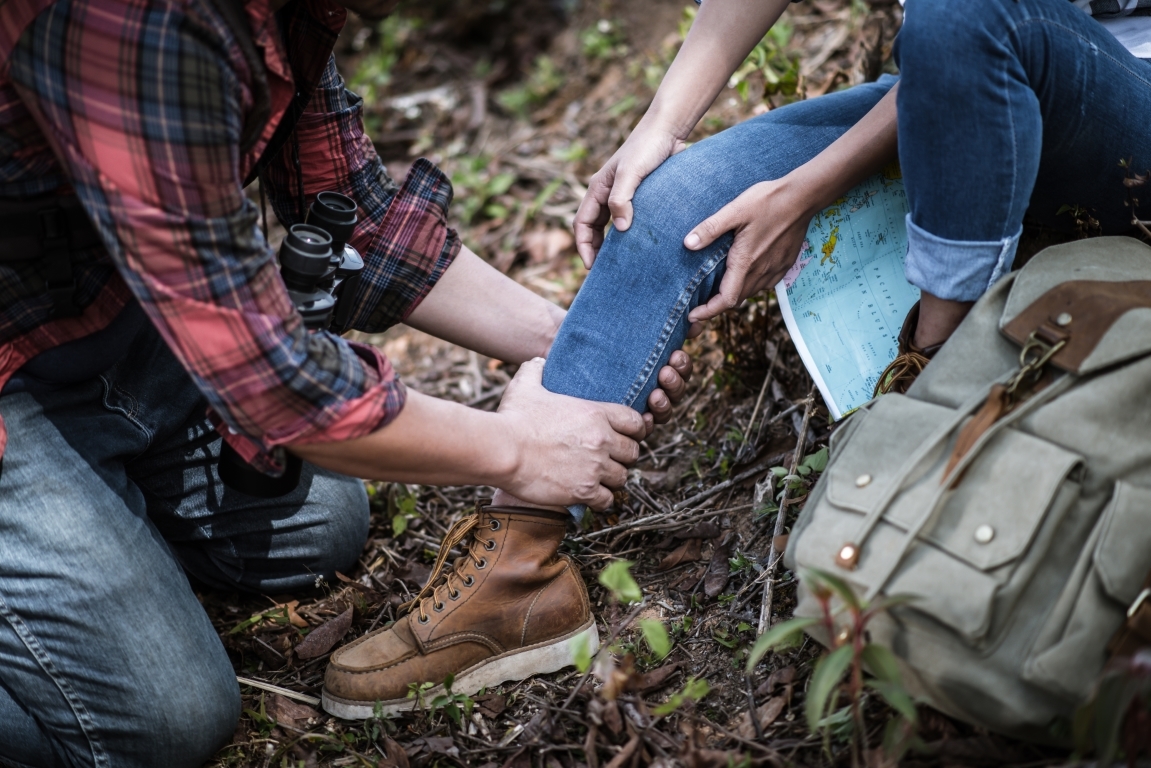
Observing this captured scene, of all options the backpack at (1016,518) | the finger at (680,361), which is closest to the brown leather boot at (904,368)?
the backpack at (1016,518)

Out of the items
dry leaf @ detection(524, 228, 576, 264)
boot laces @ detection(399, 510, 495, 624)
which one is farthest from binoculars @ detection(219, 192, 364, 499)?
dry leaf @ detection(524, 228, 576, 264)

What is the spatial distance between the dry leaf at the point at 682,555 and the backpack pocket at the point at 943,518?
0.71 metres

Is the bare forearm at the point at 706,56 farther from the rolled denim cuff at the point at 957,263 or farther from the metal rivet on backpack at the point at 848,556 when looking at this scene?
the metal rivet on backpack at the point at 848,556

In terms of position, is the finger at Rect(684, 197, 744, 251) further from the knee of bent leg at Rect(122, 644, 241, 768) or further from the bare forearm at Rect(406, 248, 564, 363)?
the knee of bent leg at Rect(122, 644, 241, 768)

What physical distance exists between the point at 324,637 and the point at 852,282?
1533mm

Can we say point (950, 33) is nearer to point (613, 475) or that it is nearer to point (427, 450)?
point (613, 475)

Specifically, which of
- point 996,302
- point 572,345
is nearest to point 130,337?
point 572,345

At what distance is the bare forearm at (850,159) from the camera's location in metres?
1.92

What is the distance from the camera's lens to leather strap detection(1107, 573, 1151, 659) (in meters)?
1.26

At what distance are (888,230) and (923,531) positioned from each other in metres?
0.93

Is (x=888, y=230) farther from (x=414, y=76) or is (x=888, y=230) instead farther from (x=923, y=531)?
(x=414, y=76)

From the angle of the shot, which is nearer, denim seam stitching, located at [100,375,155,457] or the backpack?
the backpack

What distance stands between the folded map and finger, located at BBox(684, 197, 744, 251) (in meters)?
0.26

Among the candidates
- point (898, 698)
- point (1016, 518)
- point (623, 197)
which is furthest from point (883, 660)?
point (623, 197)
